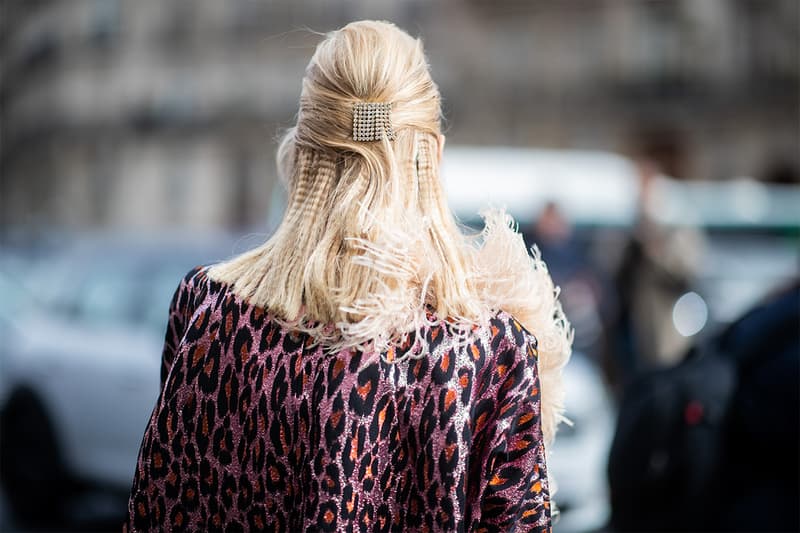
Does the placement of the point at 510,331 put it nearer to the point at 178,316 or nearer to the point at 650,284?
the point at 178,316

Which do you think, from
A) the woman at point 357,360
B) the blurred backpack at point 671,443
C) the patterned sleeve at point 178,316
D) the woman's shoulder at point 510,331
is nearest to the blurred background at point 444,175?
the blurred backpack at point 671,443

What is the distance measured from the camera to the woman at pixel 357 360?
1.91m

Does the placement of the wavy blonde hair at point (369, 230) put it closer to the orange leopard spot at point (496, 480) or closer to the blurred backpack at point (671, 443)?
the orange leopard spot at point (496, 480)

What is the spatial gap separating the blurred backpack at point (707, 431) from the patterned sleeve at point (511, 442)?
1.49m

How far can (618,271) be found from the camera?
25.2 ft

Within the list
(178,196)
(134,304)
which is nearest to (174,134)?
(178,196)

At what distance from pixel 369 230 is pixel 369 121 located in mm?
218

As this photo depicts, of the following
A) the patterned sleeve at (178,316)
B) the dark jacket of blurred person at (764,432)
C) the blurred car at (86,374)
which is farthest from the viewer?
the blurred car at (86,374)

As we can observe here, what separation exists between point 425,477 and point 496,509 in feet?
0.59

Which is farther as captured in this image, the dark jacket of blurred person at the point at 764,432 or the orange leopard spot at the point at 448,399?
the dark jacket of blurred person at the point at 764,432

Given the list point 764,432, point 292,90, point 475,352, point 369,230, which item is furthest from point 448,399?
point 292,90

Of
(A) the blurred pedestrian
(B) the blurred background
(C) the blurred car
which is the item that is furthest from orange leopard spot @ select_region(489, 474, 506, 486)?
(A) the blurred pedestrian

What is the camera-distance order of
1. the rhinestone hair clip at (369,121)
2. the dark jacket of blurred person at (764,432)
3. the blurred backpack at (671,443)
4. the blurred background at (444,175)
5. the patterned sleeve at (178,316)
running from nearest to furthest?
the rhinestone hair clip at (369,121) < the patterned sleeve at (178,316) < the dark jacket of blurred person at (764,432) < the blurred backpack at (671,443) < the blurred background at (444,175)

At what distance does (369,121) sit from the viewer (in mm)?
2012
